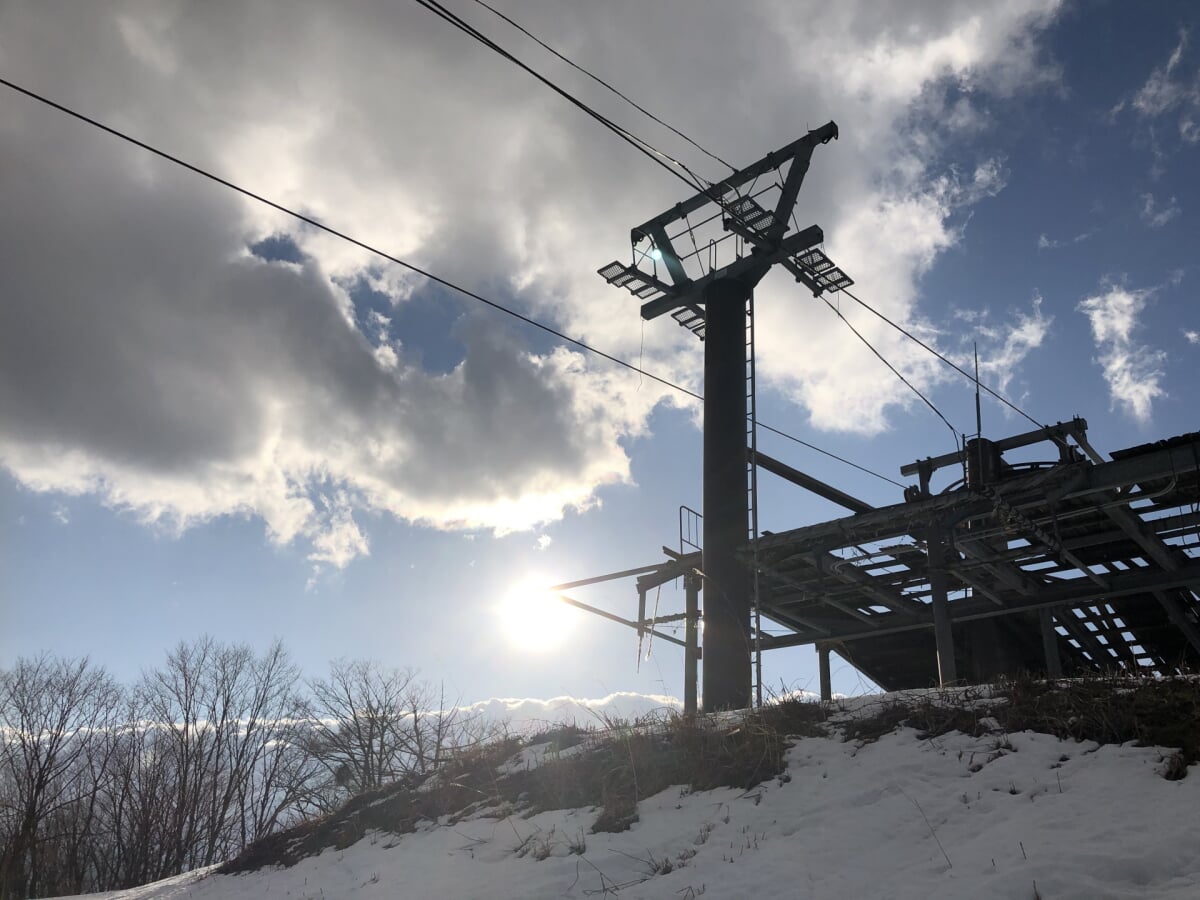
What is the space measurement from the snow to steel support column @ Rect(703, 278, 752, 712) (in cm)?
647

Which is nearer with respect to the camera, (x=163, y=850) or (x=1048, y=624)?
(x=1048, y=624)

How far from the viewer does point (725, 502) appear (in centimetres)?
1648

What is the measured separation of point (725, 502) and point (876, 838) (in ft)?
33.5

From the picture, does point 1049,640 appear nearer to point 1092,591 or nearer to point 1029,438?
point 1092,591

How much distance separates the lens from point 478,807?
10.3 m

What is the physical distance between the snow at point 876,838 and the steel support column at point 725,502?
647cm

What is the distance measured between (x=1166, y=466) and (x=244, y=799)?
4373cm

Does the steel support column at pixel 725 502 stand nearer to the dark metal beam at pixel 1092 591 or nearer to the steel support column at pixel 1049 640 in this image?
the dark metal beam at pixel 1092 591

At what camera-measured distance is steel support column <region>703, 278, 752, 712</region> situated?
15.2 m

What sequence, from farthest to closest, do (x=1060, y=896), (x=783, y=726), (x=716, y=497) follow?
(x=716, y=497), (x=783, y=726), (x=1060, y=896)

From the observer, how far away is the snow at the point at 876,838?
536cm

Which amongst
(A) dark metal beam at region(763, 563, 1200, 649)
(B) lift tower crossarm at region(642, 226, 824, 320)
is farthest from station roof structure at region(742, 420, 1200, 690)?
(B) lift tower crossarm at region(642, 226, 824, 320)

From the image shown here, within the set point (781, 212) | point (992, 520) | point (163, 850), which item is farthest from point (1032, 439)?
point (163, 850)

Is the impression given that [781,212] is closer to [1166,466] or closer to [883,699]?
[1166,466]
